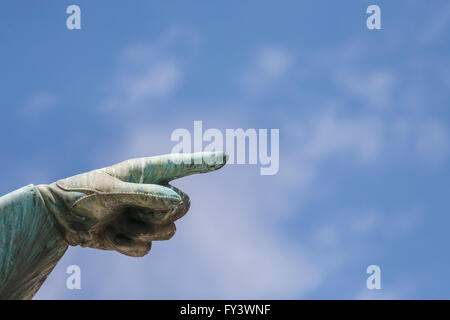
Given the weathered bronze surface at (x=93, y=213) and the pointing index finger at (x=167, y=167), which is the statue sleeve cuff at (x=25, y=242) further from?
the pointing index finger at (x=167, y=167)

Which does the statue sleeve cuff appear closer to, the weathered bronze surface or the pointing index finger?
the weathered bronze surface

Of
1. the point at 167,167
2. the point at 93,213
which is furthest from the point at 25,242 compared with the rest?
the point at 167,167

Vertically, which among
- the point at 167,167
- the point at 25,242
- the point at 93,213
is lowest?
the point at 25,242

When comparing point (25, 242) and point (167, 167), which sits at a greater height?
point (167, 167)

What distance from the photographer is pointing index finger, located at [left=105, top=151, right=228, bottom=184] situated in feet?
37.5

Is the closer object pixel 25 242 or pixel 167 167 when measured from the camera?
pixel 25 242

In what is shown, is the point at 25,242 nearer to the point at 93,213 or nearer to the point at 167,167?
the point at 93,213

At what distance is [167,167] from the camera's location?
1142 cm

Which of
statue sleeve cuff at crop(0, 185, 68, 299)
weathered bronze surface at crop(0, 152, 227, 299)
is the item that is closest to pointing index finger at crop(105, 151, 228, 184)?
weathered bronze surface at crop(0, 152, 227, 299)

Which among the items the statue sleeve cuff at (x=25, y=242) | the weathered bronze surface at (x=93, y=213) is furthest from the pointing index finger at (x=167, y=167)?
the statue sleeve cuff at (x=25, y=242)

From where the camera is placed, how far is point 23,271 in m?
11.4
